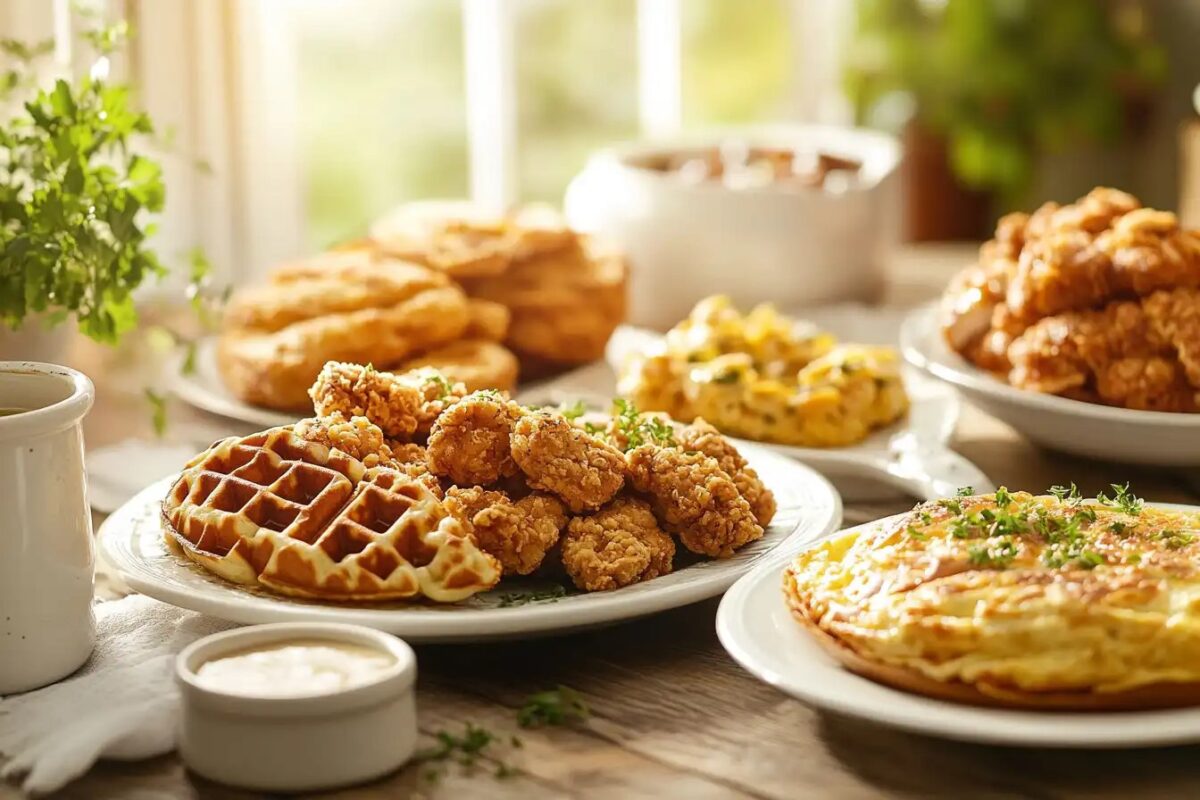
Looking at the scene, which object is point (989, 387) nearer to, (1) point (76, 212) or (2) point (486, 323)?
(2) point (486, 323)

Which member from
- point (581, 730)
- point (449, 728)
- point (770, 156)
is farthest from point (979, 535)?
point (770, 156)

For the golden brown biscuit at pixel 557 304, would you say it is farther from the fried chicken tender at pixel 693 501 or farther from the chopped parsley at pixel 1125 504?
the chopped parsley at pixel 1125 504

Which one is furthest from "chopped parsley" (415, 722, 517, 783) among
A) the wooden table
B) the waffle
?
the waffle

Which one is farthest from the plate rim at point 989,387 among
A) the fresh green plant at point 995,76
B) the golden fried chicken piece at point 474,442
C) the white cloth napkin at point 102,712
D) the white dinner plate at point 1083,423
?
the fresh green plant at point 995,76

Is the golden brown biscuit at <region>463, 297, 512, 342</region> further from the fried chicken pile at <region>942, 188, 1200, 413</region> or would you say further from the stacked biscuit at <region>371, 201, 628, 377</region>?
the fried chicken pile at <region>942, 188, 1200, 413</region>

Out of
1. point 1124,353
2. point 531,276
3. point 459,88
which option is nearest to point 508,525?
point 1124,353
